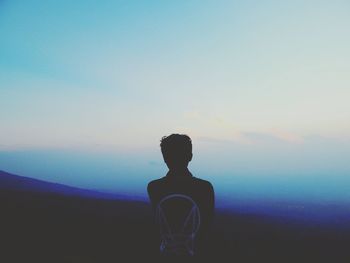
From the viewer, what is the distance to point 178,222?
3195mm

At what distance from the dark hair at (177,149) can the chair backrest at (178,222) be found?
35cm

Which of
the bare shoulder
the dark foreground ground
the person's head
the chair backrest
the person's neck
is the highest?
the person's head

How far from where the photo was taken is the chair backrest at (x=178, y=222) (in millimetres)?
3127

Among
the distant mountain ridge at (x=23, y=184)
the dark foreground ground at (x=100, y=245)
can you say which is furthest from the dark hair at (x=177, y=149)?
the distant mountain ridge at (x=23, y=184)

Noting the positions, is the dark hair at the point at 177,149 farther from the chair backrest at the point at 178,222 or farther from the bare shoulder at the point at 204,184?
the chair backrest at the point at 178,222

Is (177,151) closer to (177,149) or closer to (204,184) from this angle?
(177,149)

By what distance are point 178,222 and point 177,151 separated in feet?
2.31

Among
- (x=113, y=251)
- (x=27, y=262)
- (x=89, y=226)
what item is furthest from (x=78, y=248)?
(x=89, y=226)

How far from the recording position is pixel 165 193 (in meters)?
3.21

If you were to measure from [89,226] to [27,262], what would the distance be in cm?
964

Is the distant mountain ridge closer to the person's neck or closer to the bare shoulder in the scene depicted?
the person's neck

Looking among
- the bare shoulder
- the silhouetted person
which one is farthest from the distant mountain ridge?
the bare shoulder

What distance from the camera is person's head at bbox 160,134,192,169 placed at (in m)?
3.22

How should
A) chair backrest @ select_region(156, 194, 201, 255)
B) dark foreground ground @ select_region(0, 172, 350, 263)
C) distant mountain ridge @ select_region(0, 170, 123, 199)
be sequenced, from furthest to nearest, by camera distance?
distant mountain ridge @ select_region(0, 170, 123, 199) < dark foreground ground @ select_region(0, 172, 350, 263) < chair backrest @ select_region(156, 194, 201, 255)
